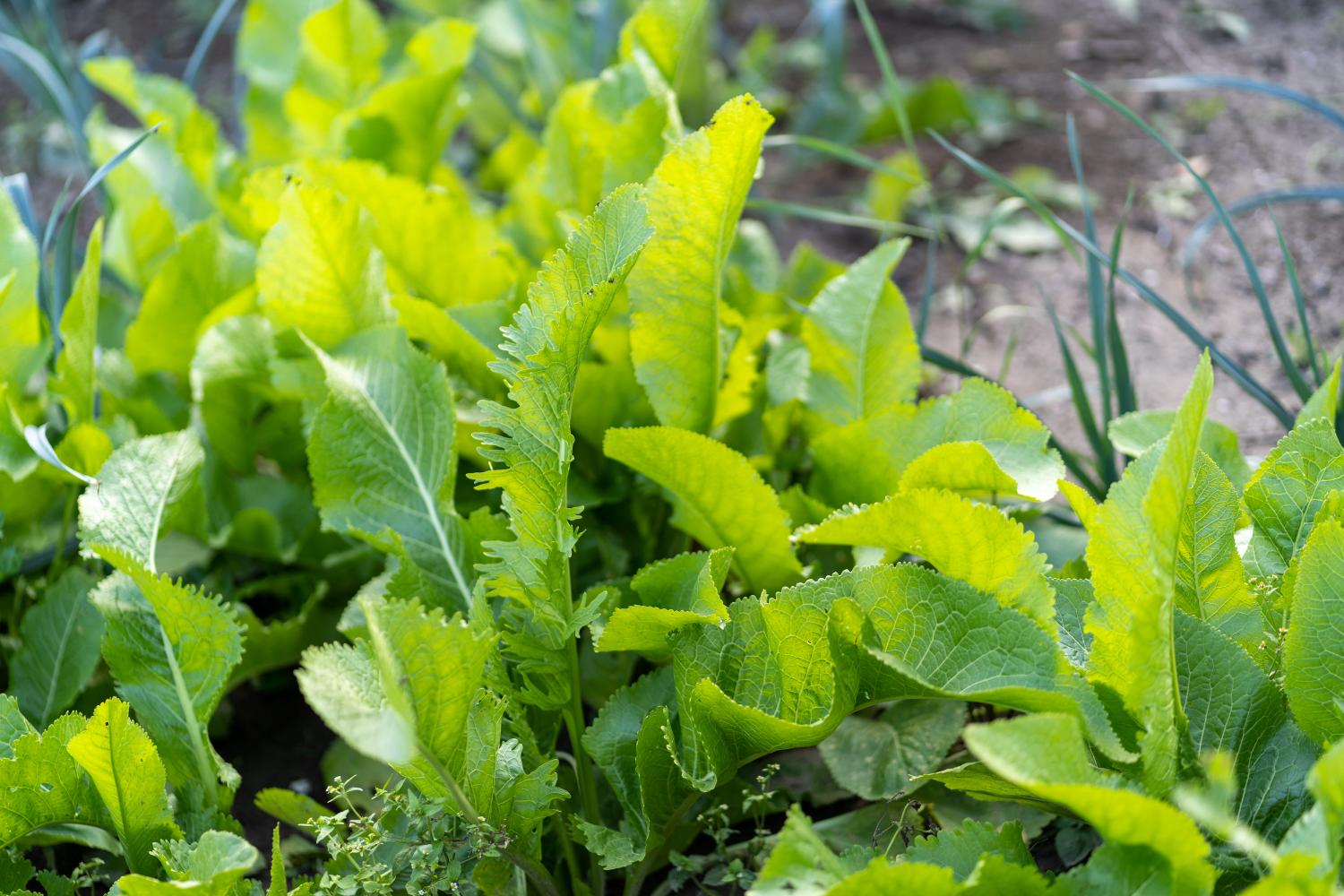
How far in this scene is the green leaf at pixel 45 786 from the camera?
1.19m

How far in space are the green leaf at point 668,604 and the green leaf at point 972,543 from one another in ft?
0.53

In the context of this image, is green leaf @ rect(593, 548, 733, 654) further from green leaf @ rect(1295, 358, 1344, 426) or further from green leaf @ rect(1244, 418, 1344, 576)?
green leaf @ rect(1295, 358, 1344, 426)

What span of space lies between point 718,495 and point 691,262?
263mm

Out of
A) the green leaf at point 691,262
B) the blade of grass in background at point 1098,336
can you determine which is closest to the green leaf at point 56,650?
the green leaf at point 691,262

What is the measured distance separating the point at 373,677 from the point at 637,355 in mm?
529

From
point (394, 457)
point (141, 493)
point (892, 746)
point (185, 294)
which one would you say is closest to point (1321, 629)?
point (892, 746)

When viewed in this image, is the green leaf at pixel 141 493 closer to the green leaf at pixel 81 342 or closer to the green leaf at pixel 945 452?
the green leaf at pixel 81 342

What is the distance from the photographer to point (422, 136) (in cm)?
202

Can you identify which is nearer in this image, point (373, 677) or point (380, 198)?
point (373, 677)

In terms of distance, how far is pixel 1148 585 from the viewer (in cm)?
105

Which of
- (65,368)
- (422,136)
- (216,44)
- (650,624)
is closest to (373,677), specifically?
(650,624)

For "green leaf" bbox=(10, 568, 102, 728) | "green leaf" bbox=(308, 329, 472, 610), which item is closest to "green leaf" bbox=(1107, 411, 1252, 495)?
"green leaf" bbox=(308, 329, 472, 610)

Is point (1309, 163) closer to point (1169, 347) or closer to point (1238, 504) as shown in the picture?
point (1169, 347)

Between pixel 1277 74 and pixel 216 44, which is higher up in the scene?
pixel 216 44
